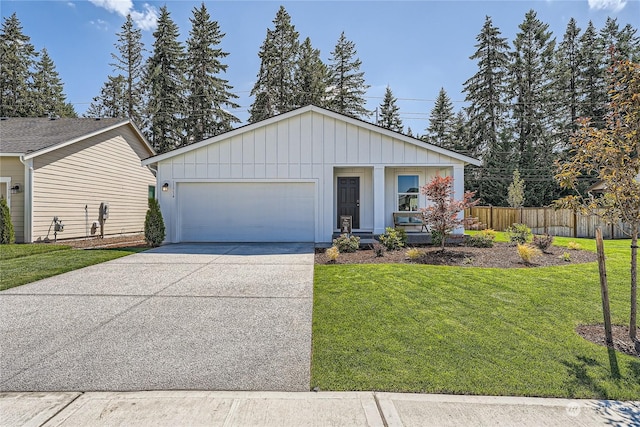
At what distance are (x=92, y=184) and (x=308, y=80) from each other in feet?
59.0

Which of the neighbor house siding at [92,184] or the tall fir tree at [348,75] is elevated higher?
the tall fir tree at [348,75]

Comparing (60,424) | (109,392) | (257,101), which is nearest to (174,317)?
(109,392)

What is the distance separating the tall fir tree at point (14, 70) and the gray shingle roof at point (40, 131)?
50.6 feet

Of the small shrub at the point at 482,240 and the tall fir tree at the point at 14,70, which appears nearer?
the small shrub at the point at 482,240

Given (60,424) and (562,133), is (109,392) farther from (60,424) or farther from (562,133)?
(562,133)

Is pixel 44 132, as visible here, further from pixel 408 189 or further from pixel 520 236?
pixel 520 236

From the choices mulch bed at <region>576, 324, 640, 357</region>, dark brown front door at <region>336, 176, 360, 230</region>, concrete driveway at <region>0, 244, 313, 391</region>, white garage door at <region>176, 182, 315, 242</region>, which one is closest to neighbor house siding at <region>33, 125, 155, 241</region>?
white garage door at <region>176, 182, 315, 242</region>

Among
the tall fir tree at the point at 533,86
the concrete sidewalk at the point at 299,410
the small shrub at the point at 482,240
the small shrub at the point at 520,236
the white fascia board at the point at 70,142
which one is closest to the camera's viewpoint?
the concrete sidewalk at the point at 299,410

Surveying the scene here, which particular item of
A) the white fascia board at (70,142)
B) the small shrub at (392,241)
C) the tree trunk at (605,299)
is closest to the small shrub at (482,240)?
the small shrub at (392,241)

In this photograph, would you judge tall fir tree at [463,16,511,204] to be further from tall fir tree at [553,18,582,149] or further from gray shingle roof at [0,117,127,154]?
gray shingle roof at [0,117,127,154]

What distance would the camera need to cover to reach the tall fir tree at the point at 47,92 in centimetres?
2653

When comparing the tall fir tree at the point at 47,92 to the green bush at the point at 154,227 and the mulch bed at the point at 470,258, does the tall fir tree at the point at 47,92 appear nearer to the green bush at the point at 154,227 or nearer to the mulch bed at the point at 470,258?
the green bush at the point at 154,227

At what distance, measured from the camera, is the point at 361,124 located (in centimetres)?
1061

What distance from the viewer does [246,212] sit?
Answer: 11133 millimetres
